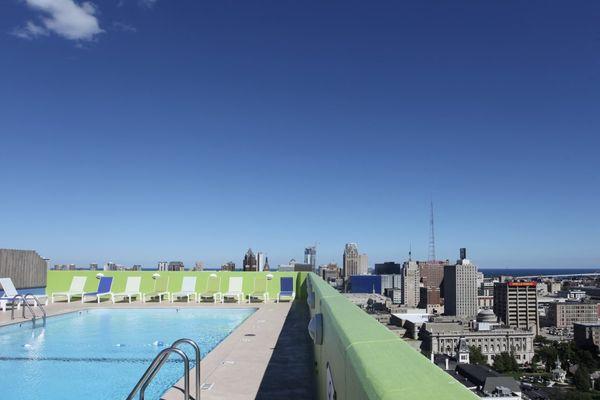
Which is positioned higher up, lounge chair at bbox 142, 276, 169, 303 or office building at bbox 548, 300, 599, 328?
lounge chair at bbox 142, 276, 169, 303

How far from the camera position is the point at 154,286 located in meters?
15.5

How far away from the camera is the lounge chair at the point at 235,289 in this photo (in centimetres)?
1530

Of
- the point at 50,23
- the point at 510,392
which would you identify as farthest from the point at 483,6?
the point at 510,392

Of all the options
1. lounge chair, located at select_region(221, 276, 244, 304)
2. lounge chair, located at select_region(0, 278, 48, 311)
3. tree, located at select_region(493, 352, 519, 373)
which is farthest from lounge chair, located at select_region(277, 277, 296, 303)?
tree, located at select_region(493, 352, 519, 373)

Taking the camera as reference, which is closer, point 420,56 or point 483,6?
point 483,6

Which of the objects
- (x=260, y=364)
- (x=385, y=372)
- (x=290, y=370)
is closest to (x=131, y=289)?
(x=260, y=364)

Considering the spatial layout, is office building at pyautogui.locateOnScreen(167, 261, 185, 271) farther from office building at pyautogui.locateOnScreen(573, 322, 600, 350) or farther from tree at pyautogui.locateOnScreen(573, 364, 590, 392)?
office building at pyautogui.locateOnScreen(573, 322, 600, 350)

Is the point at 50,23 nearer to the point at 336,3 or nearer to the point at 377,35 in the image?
the point at 336,3

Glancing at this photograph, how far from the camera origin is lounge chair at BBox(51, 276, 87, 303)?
48.6 feet

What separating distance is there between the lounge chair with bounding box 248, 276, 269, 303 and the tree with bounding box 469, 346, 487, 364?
64195 millimetres

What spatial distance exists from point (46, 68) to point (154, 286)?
7.81 m

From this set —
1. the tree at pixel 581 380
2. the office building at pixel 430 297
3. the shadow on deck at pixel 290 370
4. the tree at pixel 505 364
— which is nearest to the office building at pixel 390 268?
the office building at pixel 430 297

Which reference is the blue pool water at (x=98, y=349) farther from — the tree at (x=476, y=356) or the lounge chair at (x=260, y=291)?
the tree at (x=476, y=356)

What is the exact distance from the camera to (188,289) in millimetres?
15531
